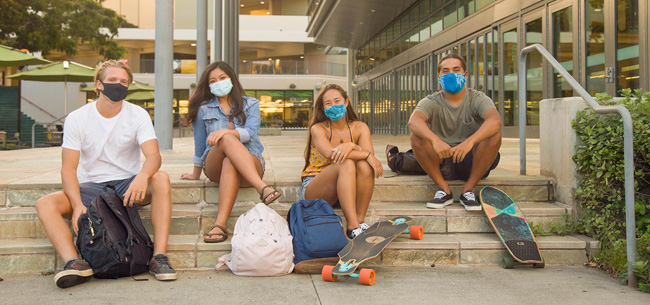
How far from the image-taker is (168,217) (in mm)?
3949

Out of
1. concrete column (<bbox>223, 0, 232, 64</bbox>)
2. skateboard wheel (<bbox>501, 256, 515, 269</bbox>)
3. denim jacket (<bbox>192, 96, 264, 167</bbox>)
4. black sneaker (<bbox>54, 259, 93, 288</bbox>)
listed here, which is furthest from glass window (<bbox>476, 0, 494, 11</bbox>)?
black sneaker (<bbox>54, 259, 93, 288</bbox>)

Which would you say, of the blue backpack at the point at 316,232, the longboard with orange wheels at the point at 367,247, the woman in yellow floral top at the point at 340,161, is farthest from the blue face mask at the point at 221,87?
the longboard with orange wheels at the point at 367,247

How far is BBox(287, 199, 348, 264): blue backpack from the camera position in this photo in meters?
3.85

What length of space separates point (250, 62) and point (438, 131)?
3572 centimetres

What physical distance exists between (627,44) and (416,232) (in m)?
6.67

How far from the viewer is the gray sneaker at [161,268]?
3.66 meters

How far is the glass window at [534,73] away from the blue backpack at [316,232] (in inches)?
335

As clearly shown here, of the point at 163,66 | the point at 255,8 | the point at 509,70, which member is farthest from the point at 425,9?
the point at 255,8

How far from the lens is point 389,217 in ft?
14.8

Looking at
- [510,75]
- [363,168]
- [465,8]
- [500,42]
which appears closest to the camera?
[363,168]

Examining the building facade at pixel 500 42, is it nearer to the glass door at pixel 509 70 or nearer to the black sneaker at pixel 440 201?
the glass door at pixel 509 70

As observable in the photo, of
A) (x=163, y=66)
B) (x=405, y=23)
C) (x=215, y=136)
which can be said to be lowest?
(x=215, y=136)

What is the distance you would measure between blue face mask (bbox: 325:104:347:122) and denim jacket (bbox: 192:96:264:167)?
1.98 ft

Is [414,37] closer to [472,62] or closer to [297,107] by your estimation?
[472,62]
